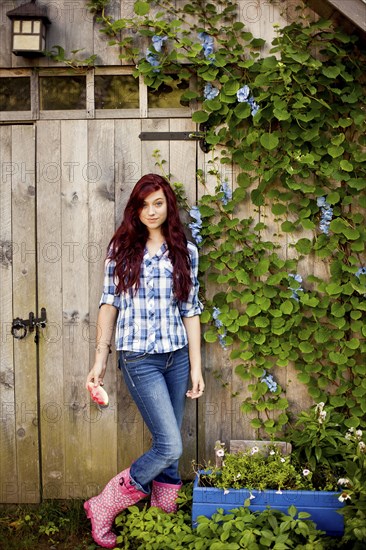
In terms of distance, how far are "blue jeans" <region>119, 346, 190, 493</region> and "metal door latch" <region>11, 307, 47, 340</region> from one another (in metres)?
0.69

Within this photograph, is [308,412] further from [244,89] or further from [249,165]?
[244,89]

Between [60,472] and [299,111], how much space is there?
2604 mm

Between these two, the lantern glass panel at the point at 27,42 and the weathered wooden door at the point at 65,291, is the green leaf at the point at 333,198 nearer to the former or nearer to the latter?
the weathered wooden door at the point at 65,291

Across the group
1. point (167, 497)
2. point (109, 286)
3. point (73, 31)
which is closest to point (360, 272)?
point (109, 286)

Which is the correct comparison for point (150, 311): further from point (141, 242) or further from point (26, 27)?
point (26, 27)

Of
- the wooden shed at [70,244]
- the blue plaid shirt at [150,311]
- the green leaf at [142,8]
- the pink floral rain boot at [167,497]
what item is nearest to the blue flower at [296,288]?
the wooden shed at [70,244]

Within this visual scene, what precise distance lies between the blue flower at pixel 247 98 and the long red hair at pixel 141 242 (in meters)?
0.66

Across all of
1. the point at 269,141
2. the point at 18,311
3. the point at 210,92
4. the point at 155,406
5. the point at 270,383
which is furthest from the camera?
the point at 18,311

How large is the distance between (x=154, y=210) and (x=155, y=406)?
103 centimetres

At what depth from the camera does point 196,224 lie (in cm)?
341

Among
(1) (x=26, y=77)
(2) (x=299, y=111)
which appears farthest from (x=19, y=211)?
(2) (x=299, y=111)

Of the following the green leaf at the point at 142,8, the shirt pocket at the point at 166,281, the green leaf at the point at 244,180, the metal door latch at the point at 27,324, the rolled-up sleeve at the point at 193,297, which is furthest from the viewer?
the metal door latch at the point at 27,324

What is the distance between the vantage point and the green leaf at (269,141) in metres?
3.25

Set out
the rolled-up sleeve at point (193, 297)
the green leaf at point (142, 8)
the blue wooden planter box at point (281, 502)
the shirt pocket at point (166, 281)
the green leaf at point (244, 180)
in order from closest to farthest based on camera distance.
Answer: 1. the blue wooden planter box at point (281, 502)
2. the shirt pocket at point (166, 281)
3. the rolled-up sleeve at point (193, 297)
4. the green leaf at point (142, 8)
5. the green leaf at point (244, 180)
